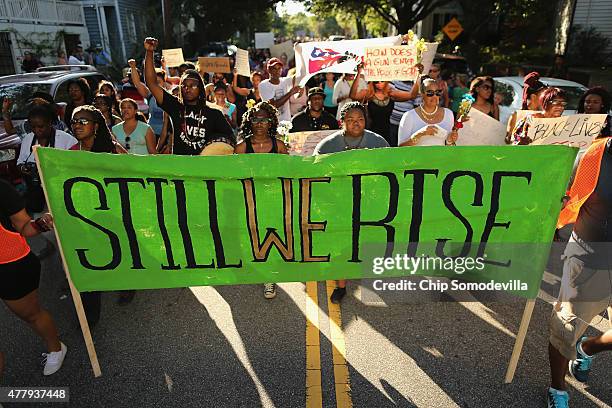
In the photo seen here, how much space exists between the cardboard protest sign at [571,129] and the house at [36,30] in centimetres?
2007

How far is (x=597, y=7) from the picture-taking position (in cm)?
1961

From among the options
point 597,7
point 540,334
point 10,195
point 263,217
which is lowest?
point 540,334

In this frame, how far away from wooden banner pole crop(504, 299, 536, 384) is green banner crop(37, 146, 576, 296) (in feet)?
0.37

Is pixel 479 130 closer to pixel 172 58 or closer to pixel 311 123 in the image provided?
pixel 311 123

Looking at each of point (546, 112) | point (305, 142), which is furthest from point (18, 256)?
point (546, 112)

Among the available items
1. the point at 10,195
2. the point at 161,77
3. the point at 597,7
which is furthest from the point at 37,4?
the point at 597,7

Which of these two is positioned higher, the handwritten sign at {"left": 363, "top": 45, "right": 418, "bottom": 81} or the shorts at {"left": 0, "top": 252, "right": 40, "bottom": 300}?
the handwritten sign at {"left": 363, "top": 45, "right": 418, "bottom": 81}

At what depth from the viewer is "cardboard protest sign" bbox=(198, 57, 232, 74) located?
333 inches

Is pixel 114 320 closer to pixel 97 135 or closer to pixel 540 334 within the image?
pixel 97 135

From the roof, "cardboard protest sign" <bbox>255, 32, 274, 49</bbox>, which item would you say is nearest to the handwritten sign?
the roof

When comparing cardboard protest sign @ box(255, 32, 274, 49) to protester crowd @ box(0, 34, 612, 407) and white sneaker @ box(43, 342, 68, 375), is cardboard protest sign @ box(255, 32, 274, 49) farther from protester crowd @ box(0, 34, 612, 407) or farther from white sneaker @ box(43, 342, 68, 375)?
white sneaker @ box(43, 342, 68, 375)

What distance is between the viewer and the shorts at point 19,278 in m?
2.83

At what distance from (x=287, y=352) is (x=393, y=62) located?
3847mm

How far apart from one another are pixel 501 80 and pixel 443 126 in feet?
18.6
